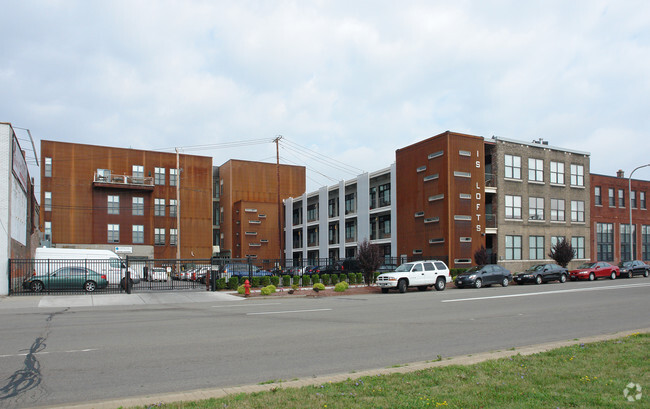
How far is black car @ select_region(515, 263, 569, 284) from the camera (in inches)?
1332

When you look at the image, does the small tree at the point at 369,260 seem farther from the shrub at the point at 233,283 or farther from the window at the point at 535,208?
the window at the point at 535,208

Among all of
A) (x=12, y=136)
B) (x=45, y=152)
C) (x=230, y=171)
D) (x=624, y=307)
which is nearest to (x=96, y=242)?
(x=45, y=152)

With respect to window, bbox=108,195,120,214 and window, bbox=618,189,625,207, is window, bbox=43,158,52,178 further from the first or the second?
window, bbox=618,189,625,207

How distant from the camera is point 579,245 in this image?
4878 centimetres

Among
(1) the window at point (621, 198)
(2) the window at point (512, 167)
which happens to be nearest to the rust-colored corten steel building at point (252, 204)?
(2) the window at point (512, 167)

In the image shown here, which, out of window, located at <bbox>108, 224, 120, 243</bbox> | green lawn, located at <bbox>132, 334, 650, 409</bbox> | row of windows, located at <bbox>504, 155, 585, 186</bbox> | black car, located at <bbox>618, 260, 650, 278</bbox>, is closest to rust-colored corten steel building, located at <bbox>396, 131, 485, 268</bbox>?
row of windows, located at <bbox>504, 155, 585, 186</bbox>

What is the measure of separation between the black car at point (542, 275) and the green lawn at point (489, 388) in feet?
89.3

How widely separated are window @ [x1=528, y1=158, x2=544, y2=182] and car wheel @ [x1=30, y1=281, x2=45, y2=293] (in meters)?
38.2

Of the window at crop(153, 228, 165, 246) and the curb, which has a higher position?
the window at crop(153, 228, 165, 246)

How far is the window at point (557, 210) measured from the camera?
155 feet

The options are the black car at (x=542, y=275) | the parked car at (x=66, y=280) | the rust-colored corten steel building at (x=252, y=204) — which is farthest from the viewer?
the rust-colored corten steel building at (x=252, y=204)

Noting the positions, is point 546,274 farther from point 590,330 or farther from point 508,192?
point 590,330

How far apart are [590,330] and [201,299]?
17647 millimetres

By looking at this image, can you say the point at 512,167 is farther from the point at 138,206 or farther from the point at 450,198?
the point at 138,206
